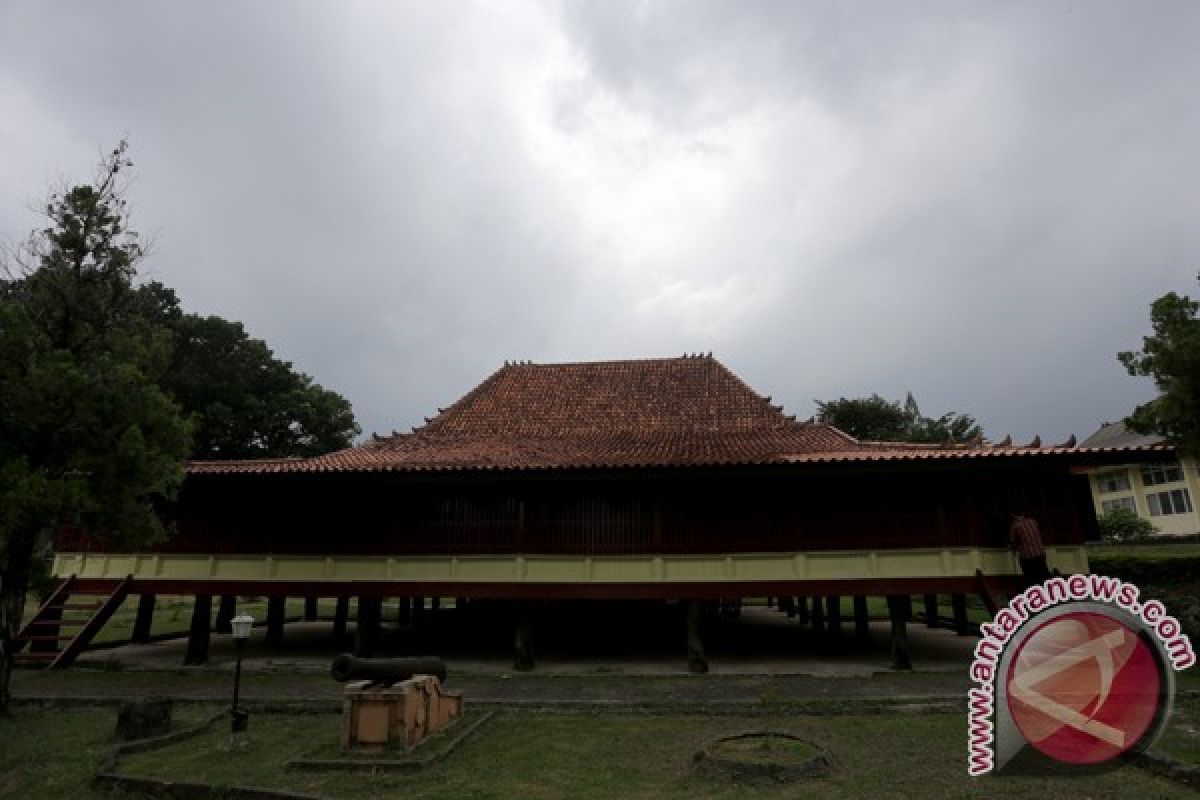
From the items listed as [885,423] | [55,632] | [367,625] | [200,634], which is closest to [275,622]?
[200,634]

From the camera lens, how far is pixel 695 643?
13.7m

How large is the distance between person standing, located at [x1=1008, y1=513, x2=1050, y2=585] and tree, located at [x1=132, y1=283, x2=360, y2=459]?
3583cm

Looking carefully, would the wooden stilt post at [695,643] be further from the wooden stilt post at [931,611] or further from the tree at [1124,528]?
the tree at [1124,528]

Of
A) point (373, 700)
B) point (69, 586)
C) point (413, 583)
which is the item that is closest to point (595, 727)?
point (373, 700)

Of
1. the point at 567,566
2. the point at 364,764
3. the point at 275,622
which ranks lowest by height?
the point at 364,764

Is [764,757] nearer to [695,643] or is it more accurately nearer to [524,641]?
[695,643]

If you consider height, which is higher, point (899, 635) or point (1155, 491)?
point (1155, 491)

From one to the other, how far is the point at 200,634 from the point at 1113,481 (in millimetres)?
47655

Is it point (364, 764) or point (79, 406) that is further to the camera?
point (79, 406)

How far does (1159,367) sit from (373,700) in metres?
14.1

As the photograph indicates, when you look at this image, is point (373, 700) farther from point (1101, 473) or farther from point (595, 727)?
point (1101, 473)

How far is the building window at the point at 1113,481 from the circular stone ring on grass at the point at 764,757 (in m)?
41.4

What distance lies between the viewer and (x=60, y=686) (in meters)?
12.5

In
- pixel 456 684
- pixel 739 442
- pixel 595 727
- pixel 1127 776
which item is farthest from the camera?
pixel 739 442
